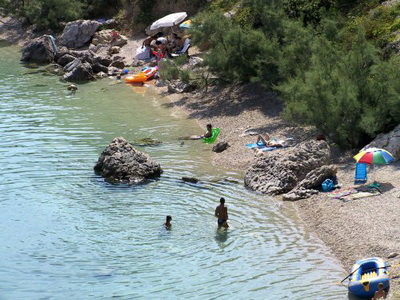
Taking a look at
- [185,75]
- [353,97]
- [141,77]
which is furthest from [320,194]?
[141,77]

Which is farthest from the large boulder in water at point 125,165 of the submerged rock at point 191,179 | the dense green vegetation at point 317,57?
the dense green vegetation at point 317,57

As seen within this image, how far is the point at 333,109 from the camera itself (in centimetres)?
2533

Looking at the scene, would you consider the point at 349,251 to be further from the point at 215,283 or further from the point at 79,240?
the point at 79,240

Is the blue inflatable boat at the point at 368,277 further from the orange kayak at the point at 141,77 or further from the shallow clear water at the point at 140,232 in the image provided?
the orange kayak at the point at 141,77

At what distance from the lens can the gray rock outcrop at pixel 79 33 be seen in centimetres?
5178

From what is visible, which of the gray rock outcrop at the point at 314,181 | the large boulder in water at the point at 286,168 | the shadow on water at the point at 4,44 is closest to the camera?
the gray rock outcrop at the point at 314,181

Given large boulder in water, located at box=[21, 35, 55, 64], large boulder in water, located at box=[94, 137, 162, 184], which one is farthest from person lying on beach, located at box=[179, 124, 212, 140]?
large boulder in water, located at box=[21, 35, 55, 64]

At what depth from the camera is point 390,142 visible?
23547 mm

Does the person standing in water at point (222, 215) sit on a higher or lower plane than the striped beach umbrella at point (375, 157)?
lower

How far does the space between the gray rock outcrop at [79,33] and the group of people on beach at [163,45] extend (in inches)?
285

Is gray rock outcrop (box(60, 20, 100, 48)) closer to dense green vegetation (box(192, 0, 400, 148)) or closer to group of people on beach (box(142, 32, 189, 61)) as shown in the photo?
group of people on beach (box(142, 32, 189, 61))

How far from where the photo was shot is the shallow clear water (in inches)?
690

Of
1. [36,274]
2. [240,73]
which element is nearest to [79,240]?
[36,274]

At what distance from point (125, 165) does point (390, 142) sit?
8.57 metres
